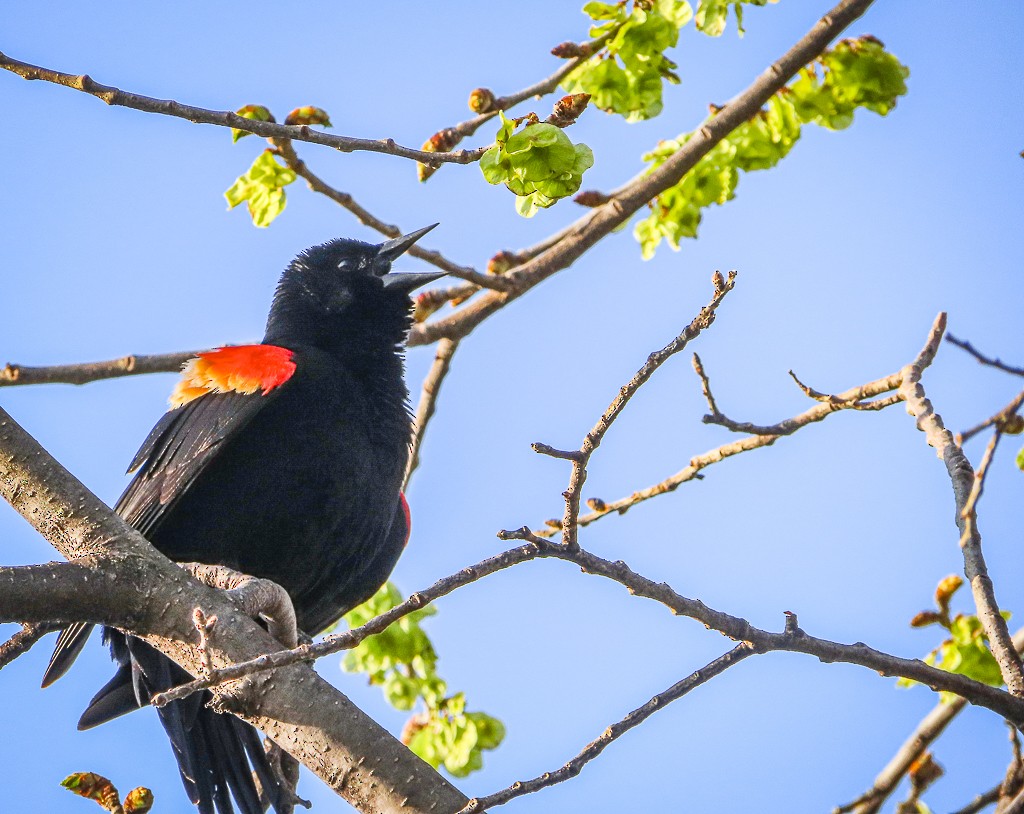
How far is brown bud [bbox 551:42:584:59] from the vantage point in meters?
3.78

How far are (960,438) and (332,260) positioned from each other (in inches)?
134

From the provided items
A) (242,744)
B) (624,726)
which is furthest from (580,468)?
(242,744)

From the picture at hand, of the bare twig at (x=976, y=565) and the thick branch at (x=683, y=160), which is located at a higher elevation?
the thick branch at (x=683, y=160)

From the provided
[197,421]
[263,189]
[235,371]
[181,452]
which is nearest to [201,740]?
[181,452]

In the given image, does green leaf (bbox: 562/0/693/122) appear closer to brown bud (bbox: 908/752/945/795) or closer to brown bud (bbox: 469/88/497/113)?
brown bud (bbox: 469/88/497/113)

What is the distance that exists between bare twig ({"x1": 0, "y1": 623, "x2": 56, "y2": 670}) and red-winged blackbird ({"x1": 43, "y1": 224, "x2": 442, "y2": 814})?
0.85m

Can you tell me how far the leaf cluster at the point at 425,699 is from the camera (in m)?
4.18

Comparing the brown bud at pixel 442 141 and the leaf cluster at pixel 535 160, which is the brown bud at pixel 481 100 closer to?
the brown bud at pixel 442 141

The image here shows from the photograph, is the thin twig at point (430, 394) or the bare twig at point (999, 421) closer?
the bare twig at point (999, 421)

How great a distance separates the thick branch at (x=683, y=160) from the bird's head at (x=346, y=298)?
2.04ft

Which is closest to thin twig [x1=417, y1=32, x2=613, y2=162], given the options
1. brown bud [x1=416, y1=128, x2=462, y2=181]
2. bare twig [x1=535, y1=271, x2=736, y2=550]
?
brown bud [x1=416, y1=128, x2=462, y2=181]

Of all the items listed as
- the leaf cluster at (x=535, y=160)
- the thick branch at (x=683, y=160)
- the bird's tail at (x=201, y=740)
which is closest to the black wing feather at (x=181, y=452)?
the bird's tail at (x=201, y=740)

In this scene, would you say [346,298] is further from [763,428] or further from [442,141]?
[763,428]

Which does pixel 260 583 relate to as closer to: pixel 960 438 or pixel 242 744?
pixel 242 744
